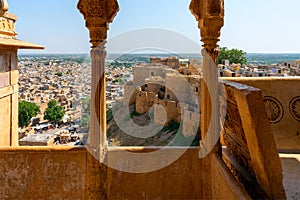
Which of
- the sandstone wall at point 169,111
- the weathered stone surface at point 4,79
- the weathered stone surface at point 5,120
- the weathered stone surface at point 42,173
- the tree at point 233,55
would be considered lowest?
the sandstone wall at point 169,111

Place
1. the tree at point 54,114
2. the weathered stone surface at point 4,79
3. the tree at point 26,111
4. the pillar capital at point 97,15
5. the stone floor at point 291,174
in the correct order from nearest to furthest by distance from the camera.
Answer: the stone floor at point 291,174 < the pillar capital at point 97,15 < the weathered stone surface at point 4,79 < the tree at point 26,111 < the tree at point 54,114

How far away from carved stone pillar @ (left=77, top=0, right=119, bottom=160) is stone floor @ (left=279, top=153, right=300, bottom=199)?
2.27 m

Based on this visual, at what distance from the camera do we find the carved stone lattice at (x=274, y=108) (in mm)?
5121

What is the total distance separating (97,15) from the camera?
3.69 meters

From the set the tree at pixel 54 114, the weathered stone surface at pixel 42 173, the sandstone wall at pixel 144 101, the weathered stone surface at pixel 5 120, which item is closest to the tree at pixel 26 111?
the tree at pixel 54 114

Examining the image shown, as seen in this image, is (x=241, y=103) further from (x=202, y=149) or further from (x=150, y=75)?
(x=150, y=75)

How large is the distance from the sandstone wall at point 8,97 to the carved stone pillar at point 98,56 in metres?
2.48

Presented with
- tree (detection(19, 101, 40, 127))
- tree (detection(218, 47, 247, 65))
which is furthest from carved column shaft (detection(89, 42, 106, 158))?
tree (detection(218, 47, 247, 65))

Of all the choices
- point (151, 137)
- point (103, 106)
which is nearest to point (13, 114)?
point (103, 106)

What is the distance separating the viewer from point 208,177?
3918 millimetres

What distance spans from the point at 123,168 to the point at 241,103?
2016 mm

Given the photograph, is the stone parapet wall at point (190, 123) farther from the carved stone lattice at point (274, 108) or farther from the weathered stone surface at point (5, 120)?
the weathered stone surface at point (5, 120)

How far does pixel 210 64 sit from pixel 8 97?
3996mm

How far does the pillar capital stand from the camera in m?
3.68
